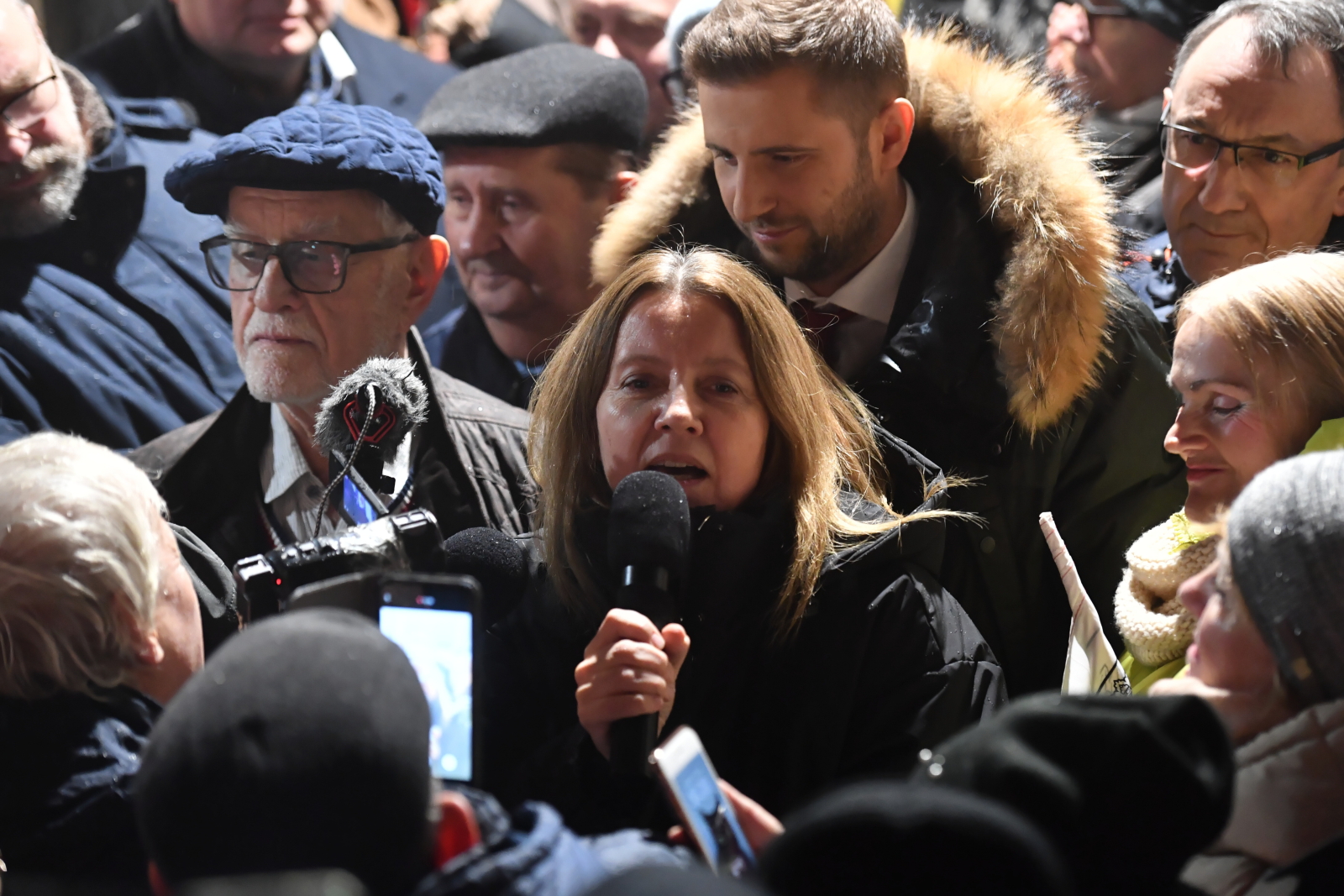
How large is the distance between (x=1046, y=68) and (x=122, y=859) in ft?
8.63

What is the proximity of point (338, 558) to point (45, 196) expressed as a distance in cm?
216

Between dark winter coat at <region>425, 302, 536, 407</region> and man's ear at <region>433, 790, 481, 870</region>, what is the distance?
2.56m

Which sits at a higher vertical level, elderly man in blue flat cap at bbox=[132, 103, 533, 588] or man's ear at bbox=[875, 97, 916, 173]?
man's ear at bbox=[875, 97, 916, 173]

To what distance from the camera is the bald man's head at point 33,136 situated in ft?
11.4

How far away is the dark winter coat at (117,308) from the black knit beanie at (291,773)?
2195 mm

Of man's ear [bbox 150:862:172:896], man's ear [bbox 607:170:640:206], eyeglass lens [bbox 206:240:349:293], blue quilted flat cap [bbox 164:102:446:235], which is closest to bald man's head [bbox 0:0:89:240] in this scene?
blue quilted flat cap [bbox 164:102:446:235]

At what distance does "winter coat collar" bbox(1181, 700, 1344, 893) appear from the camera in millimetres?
1696

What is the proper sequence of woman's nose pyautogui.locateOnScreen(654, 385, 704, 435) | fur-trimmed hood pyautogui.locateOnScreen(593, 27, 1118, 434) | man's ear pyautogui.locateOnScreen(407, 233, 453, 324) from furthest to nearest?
man's ear pyautogui.locateOnScreen(407, 233, 453, 324) → fur-trimmed hood pyautogui.locateOnScreen(593, 27, 1118, 434) → woman's nose pyautogui.locateOnScreen(654, 385, 704, 435)

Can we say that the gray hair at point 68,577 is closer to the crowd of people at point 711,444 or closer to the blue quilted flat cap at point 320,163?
the crowd of people at point 711,444

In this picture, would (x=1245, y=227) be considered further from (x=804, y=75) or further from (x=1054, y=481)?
(x=804, y=75)

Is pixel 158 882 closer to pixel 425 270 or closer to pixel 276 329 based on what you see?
pixel 276 329

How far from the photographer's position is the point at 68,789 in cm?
194

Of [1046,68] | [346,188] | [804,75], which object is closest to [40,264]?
[346,188]

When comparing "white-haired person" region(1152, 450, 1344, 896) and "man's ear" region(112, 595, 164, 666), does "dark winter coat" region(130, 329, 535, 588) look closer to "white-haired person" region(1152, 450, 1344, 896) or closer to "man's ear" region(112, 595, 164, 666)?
"man's ear" region(112, 595, 164, 666)
